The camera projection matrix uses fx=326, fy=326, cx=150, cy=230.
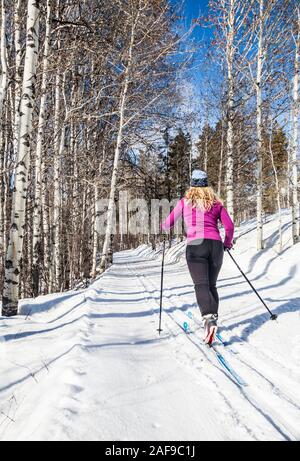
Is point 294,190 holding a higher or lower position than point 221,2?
lower

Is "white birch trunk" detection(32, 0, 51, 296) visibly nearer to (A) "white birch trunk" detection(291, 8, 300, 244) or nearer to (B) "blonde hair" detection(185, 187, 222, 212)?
(B) "blonde hair" detection(185, 187, 222, 212)

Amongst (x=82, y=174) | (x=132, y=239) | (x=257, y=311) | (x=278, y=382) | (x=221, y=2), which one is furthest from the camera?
(x=132, y=239)

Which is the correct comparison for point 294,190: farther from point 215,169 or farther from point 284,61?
point 215,169

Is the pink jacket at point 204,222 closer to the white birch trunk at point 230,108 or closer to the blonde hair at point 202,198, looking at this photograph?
the blonde hair at point 202,198

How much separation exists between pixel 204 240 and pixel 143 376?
1.86m

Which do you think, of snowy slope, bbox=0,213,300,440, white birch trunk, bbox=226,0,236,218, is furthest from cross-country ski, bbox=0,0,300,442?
white birch trunk, bbox=226,0,236,218

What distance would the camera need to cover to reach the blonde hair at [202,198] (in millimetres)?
4316

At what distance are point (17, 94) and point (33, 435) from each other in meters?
9.25

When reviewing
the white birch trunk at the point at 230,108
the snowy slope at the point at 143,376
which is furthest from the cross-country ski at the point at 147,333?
the white birch trunk at the point at 230,108

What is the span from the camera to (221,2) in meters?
14.1

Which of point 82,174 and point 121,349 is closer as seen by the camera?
point 121,349

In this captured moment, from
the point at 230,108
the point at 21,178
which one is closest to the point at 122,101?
the point at 230,108

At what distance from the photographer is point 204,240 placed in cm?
425
